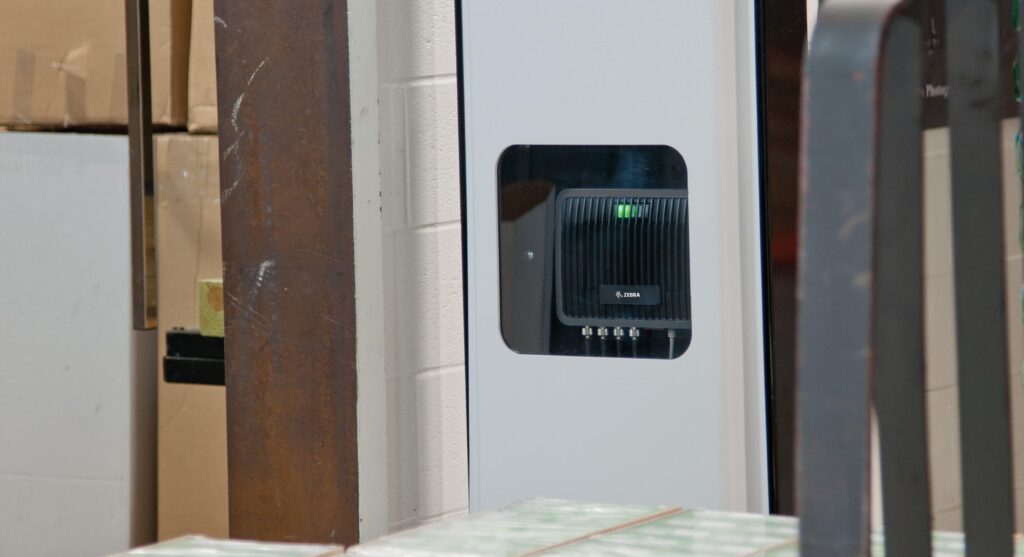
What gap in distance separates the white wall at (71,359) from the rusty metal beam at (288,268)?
0.21 metres

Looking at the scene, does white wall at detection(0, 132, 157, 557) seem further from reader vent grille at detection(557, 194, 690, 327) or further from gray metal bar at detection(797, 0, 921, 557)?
gray metal bar at detection(797, 0, 921, 557)

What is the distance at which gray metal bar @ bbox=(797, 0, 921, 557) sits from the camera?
35 centimetres

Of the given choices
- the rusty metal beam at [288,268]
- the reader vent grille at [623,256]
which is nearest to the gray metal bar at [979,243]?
the reader vent grille at [623,256]

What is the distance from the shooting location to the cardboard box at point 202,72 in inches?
95.8

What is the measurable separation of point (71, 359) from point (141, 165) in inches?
18.3

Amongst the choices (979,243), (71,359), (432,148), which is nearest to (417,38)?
(432,148)

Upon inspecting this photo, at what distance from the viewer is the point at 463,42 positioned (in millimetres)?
2076

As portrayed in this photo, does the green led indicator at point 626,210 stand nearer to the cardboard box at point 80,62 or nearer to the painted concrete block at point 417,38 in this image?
the painted concrete block at point 417,38

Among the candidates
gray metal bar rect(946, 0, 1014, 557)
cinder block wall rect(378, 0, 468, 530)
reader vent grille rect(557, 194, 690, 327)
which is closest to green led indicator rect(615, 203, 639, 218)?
reader vent grille rect(557, 194, 690, 327)

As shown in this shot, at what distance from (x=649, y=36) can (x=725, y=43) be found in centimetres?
11

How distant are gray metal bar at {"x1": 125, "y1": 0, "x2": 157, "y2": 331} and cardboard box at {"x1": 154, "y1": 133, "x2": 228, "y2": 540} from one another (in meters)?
0.18

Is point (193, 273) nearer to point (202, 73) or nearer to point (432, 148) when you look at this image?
point (202, 73)

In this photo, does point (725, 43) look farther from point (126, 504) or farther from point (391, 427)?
point (126, 504)

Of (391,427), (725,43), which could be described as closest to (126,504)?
(391,427)
